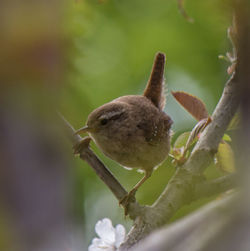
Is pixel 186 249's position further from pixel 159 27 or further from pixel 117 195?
pixel 159 27

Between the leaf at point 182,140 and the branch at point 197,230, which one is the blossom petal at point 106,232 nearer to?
the leaf at point 182,140

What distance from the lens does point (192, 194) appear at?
1.47 metres

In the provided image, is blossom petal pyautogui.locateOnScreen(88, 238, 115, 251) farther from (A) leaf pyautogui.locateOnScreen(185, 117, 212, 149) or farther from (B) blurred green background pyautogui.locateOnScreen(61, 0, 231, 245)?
(B) blurred green background pyautogui.locateOnScreen(61, 0, 231, 245)

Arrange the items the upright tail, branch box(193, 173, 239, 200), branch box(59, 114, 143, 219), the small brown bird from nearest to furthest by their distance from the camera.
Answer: branch box(193, 173, 239, 200)
branch box(59, 114, 143, 219)
the small brown bird
the upright tail

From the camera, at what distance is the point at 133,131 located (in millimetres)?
2641

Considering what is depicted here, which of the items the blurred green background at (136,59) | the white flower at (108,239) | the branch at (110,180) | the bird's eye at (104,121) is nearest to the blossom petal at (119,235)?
the white flower at (108,239)

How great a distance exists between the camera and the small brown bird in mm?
2523

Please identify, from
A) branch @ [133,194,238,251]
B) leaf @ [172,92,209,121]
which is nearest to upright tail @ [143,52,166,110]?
leaf @ [172,92,209,121]

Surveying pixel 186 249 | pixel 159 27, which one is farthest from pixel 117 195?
pixel 159 27

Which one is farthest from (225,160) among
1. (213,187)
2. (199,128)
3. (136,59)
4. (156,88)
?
(136,59)

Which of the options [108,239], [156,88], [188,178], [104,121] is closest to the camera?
[188,178]

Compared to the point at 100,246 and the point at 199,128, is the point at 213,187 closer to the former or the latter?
the point at 199,128

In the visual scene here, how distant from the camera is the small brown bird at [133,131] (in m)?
2.52

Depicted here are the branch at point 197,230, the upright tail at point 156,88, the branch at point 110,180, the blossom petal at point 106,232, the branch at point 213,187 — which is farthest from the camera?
the upright tail at point 156,88
